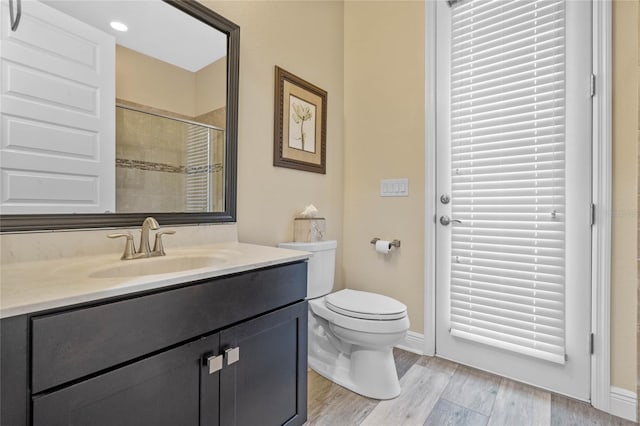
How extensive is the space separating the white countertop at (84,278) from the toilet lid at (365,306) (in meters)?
0.50

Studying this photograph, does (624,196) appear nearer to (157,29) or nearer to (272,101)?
(272,101)

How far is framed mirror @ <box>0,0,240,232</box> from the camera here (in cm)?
94

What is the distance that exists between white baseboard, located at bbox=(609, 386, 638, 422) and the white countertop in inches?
62.8

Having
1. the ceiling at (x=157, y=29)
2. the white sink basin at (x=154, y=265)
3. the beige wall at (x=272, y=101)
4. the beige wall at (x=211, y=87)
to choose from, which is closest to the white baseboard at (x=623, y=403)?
the beige wall at (x=272, y=101)

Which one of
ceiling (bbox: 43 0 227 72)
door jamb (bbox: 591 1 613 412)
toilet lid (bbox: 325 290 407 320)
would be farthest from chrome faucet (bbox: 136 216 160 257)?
door jamb (bbox: 591 1 613 412)

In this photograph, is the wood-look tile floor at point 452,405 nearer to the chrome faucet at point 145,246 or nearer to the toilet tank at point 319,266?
the toilet tank at point 319,266

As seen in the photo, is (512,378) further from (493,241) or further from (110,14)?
(110,14)

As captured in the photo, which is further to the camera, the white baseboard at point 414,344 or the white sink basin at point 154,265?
the white baseboard at point 414,344

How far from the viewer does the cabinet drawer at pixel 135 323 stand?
24.1 inches

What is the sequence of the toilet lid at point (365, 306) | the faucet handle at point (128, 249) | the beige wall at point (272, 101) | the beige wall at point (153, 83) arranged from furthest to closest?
the beige wall at point (272, 101) < the toilet lid at point (365, 306) < the beige wall at point (153, 83) < the faucet handle at point (128, 249)

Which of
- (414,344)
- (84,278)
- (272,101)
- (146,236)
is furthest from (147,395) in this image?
(414,344)

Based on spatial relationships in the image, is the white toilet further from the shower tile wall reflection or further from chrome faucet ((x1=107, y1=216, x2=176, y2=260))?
chrome faucet ((x1=107, y1=216, x2=176, y2=260))

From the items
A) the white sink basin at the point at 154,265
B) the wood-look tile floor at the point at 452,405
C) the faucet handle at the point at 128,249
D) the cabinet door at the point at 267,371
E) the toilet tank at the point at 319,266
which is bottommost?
the wood-look tile floor at the point at 452,405

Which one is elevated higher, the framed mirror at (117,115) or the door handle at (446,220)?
the framed mirror at (117,115)
